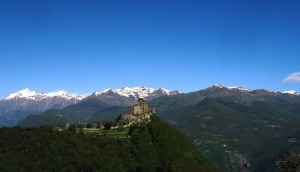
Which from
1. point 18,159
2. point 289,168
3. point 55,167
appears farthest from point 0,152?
Result: point 289,168

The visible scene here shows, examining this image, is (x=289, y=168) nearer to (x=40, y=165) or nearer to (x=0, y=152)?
(x=40, y=165)

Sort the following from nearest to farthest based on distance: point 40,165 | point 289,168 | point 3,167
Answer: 1. point 289,168
2. point 3,167
3. point 40,165

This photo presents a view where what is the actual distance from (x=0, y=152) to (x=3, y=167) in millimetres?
16320

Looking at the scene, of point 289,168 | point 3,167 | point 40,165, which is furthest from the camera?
point 40,165

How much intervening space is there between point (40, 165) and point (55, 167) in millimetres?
6783

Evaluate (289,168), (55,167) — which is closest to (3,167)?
(55,167)

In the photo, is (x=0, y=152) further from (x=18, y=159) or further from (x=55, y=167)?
(x=55, y=167)

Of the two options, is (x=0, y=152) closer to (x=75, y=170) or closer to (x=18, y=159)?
(x=18, y=159)

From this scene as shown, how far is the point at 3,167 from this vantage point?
179 metres

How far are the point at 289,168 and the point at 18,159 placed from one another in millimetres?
120978

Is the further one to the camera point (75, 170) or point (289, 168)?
point (75, 170)

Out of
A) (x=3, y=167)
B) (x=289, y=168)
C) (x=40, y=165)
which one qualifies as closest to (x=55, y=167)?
(x=40, y=165)

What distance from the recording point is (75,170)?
19912cm

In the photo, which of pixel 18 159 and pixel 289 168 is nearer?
pixel 289 168
